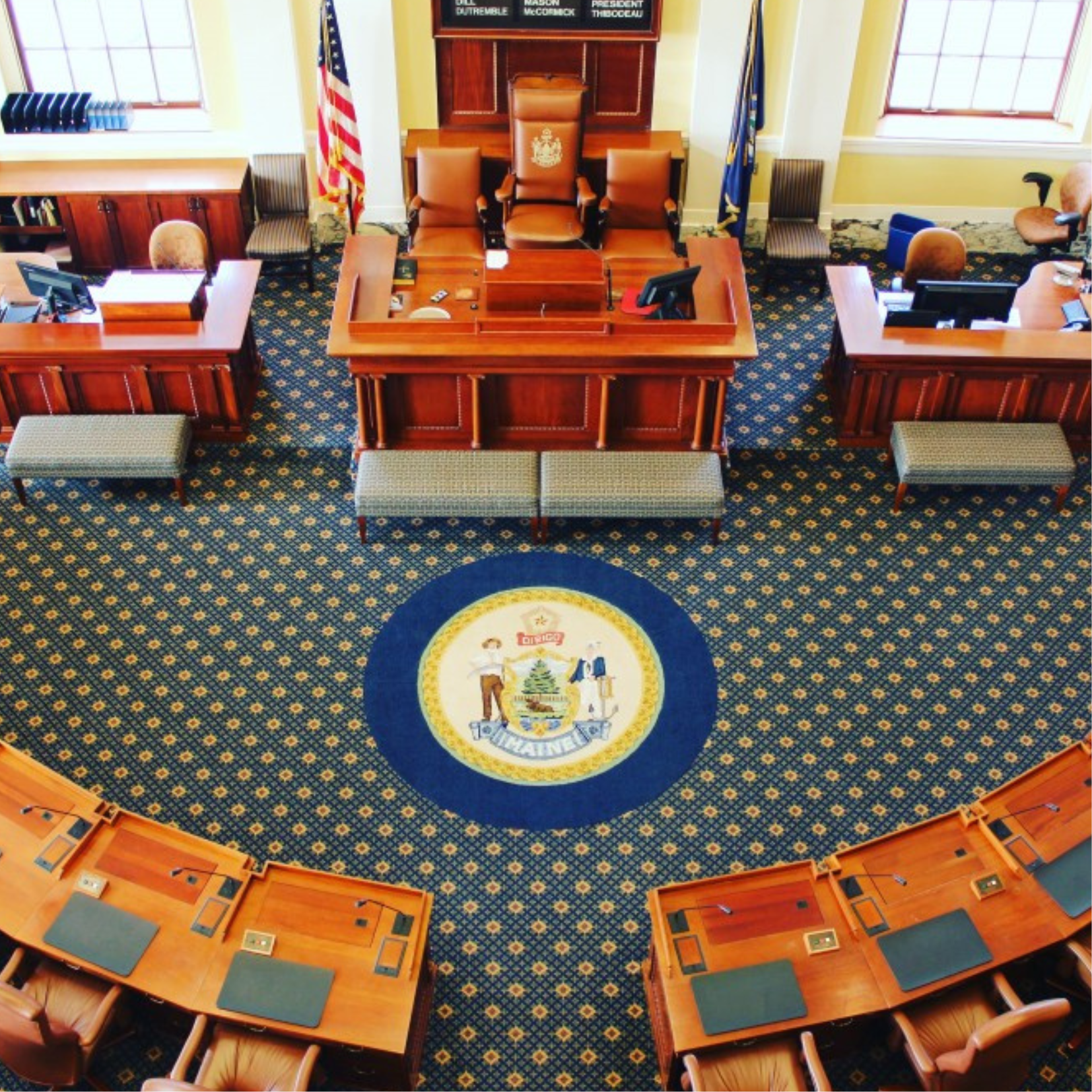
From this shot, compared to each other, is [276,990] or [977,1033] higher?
[977,1033]

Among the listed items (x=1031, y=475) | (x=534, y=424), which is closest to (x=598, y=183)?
(x=534, y=424)

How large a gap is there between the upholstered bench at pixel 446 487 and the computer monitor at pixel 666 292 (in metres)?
1.39

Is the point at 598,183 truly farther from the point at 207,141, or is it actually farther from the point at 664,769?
the point at 664,769

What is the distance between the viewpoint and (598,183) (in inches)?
425

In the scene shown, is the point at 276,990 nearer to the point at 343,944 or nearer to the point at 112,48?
the point at 343,944

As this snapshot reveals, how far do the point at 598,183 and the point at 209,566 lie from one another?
490 cm

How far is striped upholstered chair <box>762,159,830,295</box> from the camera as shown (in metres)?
10.7

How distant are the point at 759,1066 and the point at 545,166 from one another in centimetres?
743

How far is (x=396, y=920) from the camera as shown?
19.2 feet

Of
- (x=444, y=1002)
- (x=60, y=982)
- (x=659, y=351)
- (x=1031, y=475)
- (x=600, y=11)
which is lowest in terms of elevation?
(x=444, y=1002)

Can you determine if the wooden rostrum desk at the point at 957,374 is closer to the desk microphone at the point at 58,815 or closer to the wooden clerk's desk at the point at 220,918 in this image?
the wooden clerk's desk at the point at 220,918

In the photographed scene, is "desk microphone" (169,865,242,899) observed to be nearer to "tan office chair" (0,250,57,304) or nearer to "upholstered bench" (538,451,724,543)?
"upholstered bench" (538,451,724,543)

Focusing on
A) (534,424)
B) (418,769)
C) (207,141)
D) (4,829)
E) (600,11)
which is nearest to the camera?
(4,829)

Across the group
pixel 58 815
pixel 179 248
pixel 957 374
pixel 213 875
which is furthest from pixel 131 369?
pixel 957 374
